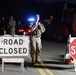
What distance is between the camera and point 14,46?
11.8m

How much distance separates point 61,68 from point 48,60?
224cm

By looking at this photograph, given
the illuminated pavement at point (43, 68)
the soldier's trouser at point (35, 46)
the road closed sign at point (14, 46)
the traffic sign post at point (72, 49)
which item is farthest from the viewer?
the soldier's trouser at point (35, 46)

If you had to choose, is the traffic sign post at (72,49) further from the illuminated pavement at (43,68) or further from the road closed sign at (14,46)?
the road closed sign at (14,46)

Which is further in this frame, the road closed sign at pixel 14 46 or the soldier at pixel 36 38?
the soldier at pixel 36 38

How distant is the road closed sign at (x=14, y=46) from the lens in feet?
38.3

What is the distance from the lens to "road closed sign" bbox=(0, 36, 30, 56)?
11.7 m

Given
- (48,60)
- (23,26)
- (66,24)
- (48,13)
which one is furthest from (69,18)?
(48,60)

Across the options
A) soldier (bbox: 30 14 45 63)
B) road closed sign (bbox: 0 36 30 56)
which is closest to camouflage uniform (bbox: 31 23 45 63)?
soldier (bbox: 30 14 45 63)

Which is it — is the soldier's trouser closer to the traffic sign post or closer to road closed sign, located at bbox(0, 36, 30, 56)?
road closed sign, located at bbox(0, 36, 30, 56)

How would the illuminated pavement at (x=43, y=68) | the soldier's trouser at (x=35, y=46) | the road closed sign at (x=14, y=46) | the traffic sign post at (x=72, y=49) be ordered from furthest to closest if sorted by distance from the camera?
the soldier's trouser at (x=35, y=46), the traffic sign post at (x=72, y=49), the road closed sign at (x=14, y=46), the illuminated pavement at (x=43, y=68)

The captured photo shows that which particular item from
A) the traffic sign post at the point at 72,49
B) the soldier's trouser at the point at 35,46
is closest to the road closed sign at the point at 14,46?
the traffic sign post at the point at 72,49

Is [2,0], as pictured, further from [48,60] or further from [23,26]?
[48,60]

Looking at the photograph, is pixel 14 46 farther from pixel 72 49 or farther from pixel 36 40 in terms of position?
pixel 72 49

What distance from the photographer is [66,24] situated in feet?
88.7
